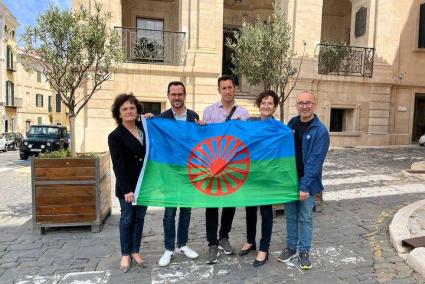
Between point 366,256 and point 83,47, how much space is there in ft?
17.8

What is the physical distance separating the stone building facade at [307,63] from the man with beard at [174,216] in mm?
10138

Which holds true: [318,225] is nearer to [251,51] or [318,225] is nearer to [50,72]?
[251,51]

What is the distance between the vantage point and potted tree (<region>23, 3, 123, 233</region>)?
486 cm

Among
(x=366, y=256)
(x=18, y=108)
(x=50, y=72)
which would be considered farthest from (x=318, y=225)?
(x=18, y=108)

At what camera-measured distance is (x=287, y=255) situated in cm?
414

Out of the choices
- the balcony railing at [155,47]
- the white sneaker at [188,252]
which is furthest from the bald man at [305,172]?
the balcony railing at [155,47]

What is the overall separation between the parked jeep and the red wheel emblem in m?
12.8

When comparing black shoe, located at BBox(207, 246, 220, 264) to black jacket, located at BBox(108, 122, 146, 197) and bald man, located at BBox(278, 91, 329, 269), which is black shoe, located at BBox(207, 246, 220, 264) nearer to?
bald man, located at BBox(278, 91, 329, 269)

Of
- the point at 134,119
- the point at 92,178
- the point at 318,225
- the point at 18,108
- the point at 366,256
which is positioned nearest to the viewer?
the point at 134,119

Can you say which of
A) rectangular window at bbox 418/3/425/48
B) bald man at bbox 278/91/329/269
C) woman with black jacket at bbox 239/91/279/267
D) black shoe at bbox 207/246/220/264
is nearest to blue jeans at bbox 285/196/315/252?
bald man at bbox 278/91/329/269

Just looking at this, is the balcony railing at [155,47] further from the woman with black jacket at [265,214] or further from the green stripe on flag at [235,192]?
the green stripe on flag at [235,192]

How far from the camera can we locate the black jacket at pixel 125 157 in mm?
3699

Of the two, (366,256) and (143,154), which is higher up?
(143,154)

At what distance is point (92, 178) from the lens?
16.2ft
